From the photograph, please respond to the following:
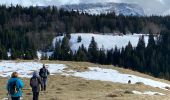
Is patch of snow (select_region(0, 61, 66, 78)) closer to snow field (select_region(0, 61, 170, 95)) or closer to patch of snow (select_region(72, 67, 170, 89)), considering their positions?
snow field (select_region(0, 61, 170, 95))

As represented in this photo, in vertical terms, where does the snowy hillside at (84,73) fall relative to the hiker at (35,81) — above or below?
below

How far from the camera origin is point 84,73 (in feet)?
174

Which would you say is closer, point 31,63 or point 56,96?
point 56,96

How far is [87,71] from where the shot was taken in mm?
54781

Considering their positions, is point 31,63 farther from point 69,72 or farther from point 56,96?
point 56,96

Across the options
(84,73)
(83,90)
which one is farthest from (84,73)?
(83,90)

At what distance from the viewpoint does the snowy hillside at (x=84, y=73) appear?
50844 mm

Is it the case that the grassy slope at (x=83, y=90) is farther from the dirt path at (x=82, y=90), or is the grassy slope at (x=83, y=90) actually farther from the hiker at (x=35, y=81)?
the hiker at (x=35, y=81)

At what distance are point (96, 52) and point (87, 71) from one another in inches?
5352

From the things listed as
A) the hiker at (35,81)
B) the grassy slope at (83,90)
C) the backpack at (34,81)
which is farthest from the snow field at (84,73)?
the backpack at (34,81)

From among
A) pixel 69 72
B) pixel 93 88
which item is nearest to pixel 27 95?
pixel 93 88

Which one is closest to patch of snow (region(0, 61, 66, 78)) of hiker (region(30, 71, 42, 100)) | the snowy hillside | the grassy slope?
the snowy hillside

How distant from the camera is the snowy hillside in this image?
50.8 m

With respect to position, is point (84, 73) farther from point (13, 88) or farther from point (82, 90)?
point (13, 88)
